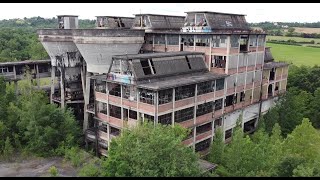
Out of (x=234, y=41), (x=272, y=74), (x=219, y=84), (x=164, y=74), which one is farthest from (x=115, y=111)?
(x=272, y=74)

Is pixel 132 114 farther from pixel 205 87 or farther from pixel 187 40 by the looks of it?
pixel 187 40

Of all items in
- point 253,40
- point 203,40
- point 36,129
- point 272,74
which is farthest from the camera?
point 272,74

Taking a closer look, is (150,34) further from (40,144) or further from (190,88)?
(40,144)

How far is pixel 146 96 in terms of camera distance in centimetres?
3070

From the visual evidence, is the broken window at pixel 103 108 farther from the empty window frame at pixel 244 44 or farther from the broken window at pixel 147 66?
the empty window frame at pixel 244 44

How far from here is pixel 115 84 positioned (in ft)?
110

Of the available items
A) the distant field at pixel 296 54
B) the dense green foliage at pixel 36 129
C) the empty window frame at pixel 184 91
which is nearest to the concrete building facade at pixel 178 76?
the empty window frame at pixel 184 91

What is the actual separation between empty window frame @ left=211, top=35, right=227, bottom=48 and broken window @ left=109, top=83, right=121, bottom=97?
42.3 feet

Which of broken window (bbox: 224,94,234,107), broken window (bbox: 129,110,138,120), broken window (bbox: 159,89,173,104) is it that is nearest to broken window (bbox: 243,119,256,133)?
broken window (bbox: 224,94,234,107)

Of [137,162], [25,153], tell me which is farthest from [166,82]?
[25,153]

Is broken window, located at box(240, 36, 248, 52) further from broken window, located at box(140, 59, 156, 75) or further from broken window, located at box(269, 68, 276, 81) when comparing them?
broken window, located at box(140, 59, 156, 75)

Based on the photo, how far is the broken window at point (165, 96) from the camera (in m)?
30.1

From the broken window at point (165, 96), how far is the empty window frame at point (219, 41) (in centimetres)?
1039

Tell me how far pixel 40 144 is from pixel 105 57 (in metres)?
12.2
